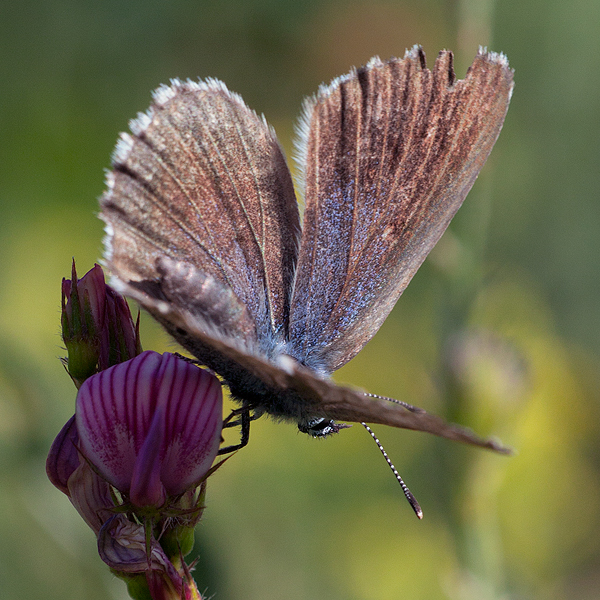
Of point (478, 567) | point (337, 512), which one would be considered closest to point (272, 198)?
point (478, 567)

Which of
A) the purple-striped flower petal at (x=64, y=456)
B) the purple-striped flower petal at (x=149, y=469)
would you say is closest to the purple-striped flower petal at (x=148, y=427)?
the purple-striped flower petal at (x=149, y=469)

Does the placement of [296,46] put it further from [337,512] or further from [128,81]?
[337,512]

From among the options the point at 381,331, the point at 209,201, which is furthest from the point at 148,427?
the point at 381,331

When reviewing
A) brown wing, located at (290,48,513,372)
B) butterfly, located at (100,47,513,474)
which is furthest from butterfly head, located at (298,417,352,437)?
brown wing, located at (290,48,513,372)

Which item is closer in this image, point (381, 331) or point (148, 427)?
point (148, 427)

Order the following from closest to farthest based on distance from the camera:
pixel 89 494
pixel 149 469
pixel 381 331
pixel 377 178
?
pixel 149 469 → pixel 89 494 → pixel 377 178 → pixel 381 331

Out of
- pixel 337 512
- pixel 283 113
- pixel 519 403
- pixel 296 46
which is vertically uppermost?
pixel 296 46

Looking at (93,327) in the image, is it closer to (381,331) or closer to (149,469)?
(149,469)
